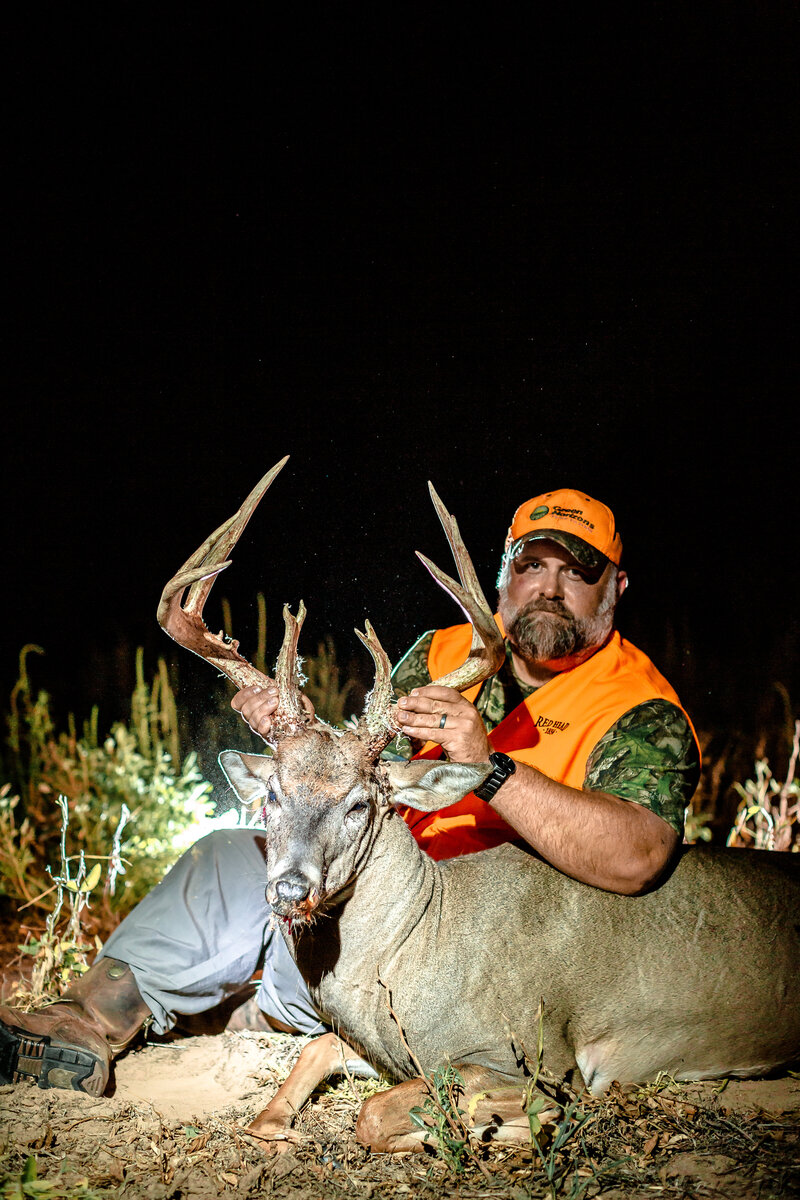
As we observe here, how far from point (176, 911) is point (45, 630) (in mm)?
11651

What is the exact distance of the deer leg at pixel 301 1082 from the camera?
311 cm

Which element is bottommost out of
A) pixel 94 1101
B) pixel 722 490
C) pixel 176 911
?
Answer: pixel 94 1101

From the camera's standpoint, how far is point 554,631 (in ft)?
14.1

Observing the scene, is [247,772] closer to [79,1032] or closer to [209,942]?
[209,942]

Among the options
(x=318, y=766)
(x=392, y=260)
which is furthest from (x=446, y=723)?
(x=392, y=260)

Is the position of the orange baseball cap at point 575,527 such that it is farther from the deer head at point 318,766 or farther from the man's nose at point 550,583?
the deer head at point 318,766

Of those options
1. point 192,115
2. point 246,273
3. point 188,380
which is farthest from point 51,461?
point 192,115

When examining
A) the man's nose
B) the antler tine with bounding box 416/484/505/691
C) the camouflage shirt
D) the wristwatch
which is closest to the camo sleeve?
the camouflage shirt

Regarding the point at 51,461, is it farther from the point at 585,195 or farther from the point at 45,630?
the point at 585,195

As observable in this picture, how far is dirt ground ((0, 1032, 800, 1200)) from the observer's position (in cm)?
267

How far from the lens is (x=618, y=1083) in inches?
131

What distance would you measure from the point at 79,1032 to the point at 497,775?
1929mm

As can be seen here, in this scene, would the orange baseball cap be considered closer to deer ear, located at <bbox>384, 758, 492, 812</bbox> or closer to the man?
the man

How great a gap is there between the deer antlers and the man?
0.10 m
